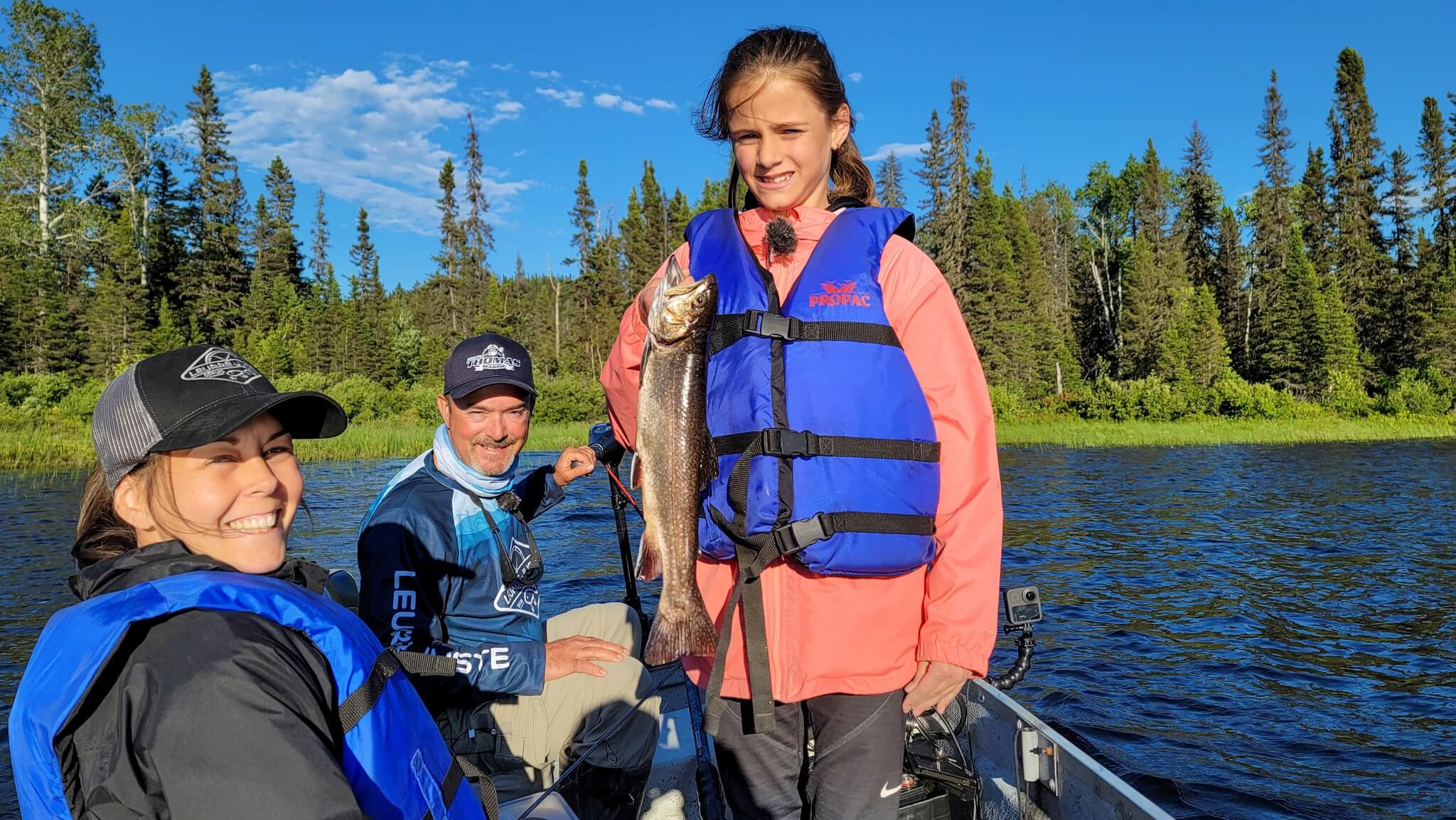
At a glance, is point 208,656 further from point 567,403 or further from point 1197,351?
point 1197,351

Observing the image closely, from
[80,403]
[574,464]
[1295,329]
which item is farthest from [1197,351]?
[80,403]

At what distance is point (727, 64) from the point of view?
2852 millimetres

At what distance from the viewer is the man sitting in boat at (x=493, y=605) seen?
4094 mm

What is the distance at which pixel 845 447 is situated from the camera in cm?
264

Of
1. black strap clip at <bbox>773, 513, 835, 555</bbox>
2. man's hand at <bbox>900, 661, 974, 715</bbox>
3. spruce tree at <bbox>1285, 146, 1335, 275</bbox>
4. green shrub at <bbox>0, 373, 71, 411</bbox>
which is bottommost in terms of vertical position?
man's hand at <bbox>900, 661, 974, 715</bbox>

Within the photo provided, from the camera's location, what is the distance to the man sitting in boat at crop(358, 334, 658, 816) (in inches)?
161

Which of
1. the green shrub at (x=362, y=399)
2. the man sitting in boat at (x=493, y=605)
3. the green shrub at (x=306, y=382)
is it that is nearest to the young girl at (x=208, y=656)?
the man sitting in boat at (x=493, y=605)

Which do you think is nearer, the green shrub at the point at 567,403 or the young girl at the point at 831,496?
the young girl at the point at 831,496

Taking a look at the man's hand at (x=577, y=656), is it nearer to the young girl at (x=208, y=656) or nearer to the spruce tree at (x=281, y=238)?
the young girl at (x=208, y=656)

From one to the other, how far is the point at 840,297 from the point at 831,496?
603 millimetres

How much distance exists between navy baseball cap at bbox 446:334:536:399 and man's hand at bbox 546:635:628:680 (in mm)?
1467

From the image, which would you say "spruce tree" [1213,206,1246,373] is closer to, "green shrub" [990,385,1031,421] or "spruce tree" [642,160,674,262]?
"green shrub" [990,385,1031,421]

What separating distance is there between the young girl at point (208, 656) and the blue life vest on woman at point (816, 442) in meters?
1.00

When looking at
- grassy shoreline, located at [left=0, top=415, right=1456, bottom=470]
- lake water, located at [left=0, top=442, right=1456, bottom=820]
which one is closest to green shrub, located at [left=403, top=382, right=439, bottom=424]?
grassy shoreline, located at [left=0, top=415, right=1456, bottom=470]
